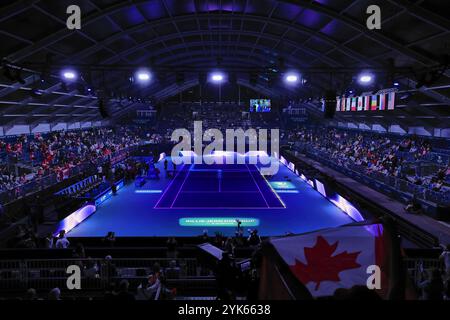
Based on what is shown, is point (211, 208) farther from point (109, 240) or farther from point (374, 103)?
point (374, 103)

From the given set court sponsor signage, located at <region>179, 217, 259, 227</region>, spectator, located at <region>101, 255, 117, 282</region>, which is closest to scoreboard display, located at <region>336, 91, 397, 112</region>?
court sponsor signage, located at <region>179, 217, 259, 227</region>

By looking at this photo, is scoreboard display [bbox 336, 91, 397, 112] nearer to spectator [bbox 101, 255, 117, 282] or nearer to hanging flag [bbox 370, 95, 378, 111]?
hanging flag [bbox 370, 95, 378, 111]

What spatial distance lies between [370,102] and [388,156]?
19.8 feet

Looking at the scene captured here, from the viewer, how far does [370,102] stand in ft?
75.2

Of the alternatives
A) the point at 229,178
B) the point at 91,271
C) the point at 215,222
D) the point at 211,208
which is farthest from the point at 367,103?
the point at 91,271

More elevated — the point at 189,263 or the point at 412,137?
the point at 412,137

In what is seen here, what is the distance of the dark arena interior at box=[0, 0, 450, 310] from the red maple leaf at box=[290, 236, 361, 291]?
0.7 inches

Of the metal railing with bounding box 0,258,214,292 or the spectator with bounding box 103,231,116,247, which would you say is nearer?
the metal railing with bounding box 0,258,214,292

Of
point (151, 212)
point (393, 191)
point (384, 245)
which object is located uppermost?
point (384, 245)

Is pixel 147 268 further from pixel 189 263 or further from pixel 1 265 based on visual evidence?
pixel 1 265

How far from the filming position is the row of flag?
20.5 meters

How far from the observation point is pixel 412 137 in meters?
31.0

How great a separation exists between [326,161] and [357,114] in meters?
9.38
